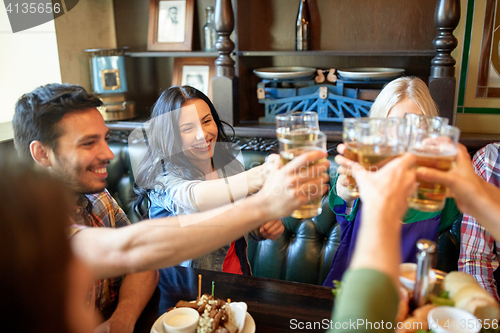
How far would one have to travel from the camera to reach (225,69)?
6.82ft

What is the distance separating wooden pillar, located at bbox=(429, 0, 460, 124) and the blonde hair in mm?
340

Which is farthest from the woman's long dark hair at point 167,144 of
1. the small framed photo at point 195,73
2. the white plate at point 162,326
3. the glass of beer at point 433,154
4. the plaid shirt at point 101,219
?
the glass of beer at point 433,154

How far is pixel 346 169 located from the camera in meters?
0.85

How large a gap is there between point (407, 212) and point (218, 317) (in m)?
0.79

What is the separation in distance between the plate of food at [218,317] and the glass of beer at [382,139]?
0.53m

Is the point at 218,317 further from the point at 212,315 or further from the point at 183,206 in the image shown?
the point at 183,206

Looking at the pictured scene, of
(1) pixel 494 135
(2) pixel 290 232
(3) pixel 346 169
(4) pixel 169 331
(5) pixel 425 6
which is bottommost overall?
(2) pixel 290 232

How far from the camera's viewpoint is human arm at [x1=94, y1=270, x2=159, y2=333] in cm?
102

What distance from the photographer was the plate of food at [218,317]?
3.22 ft

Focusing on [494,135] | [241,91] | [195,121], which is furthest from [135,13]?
[494,135]

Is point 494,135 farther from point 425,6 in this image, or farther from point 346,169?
point 346,169

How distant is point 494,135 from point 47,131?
1.95m

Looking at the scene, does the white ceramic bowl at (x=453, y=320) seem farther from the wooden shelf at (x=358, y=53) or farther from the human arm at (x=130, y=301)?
the wooden shelf at (x=358, y=53)

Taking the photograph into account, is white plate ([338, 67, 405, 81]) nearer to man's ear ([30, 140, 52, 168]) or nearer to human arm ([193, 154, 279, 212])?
human arm ([193, 154, 279, 212])
